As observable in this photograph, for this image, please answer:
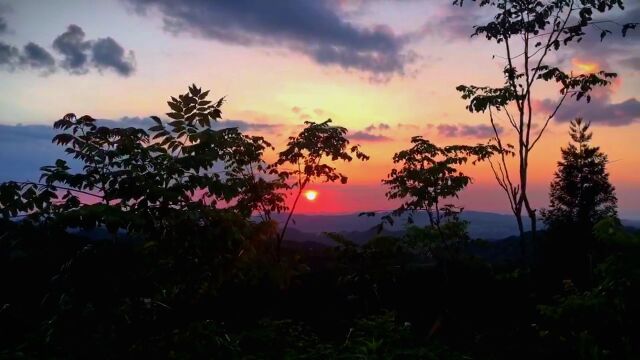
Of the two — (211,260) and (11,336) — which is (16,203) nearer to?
(211,260)

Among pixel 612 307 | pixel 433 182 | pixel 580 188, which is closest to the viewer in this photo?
pixel 612 307

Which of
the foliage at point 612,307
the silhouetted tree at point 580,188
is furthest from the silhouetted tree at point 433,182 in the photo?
the silhouetted tree at point 580,188

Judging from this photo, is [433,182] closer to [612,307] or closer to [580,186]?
[612,307]

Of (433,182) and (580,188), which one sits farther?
(580,188)

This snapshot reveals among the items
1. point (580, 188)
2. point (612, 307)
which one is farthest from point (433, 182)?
point (580, 188)

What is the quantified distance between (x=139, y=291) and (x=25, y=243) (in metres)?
0.98

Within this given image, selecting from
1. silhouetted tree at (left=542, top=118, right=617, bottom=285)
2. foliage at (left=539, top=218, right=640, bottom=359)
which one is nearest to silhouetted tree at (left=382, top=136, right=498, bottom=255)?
foliage at (left=539, top=218, right=640, bottom=359)

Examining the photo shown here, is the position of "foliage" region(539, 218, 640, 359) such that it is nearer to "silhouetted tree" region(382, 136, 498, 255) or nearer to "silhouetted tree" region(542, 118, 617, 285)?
"silhouetted tree" region(382, 136, 498, 255)

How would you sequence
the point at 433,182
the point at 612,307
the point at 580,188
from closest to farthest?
the point at 612,307
the point at 433,182
the point at 580,188

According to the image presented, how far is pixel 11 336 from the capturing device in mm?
5473

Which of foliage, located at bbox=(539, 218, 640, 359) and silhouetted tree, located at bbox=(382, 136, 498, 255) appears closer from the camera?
foliage, located at bbox=(539, 218, 640, 359)

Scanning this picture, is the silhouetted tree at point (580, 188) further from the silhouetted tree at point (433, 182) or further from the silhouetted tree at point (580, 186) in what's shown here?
the silhouetted tree at point (433, 182)

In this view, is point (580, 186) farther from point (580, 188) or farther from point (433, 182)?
point (433, 182)

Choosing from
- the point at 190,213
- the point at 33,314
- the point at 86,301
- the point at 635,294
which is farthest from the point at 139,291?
the point at 635,294
